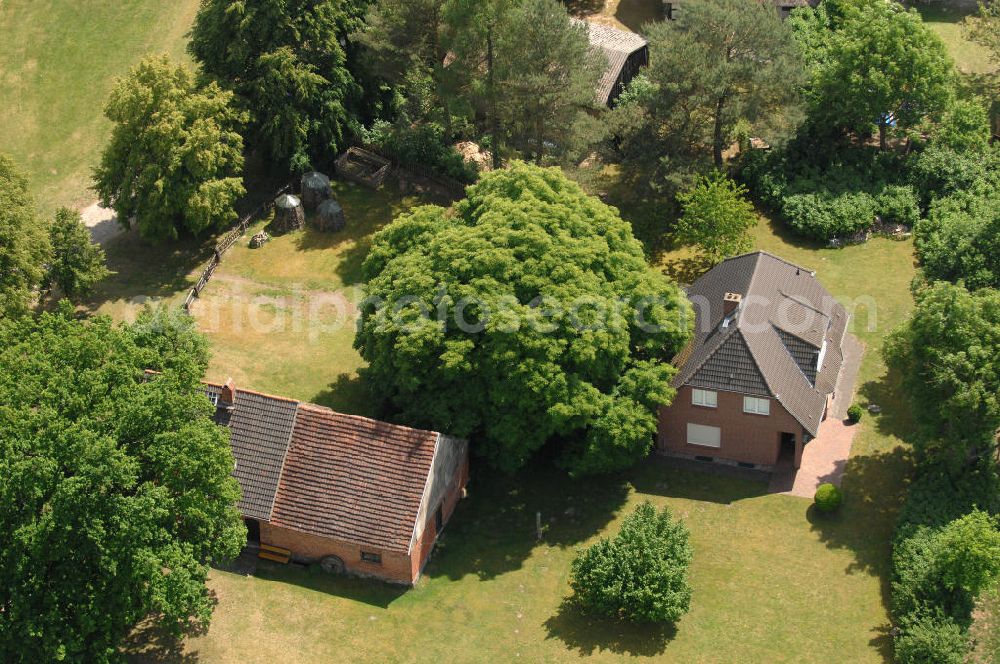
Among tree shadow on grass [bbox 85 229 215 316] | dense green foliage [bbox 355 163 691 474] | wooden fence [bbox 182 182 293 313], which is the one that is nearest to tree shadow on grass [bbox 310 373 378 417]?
dense green foliage [bbox 355 163 691 474]

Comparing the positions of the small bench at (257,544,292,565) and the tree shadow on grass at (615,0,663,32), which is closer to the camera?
the small bench at (257,544,292,565)

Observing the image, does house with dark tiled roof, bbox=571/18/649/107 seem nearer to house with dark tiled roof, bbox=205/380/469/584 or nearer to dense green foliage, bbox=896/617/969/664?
house with dark tiled roof, bbox=205/380/469/584

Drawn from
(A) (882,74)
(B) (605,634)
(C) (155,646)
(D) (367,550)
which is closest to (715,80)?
(A) (882,74)

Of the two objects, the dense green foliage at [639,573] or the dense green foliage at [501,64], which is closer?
the dense green foliage at [639,573]

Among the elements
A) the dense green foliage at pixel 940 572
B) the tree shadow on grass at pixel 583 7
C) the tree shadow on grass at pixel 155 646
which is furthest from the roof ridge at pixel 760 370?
the tree shadow on grass at pixel 583 7

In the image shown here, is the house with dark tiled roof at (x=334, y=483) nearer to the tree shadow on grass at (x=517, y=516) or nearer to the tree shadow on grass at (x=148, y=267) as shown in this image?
the tree shadow on grass at (x=517, y=516)

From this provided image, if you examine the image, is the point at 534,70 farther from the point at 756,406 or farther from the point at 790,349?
the point at 756,406
